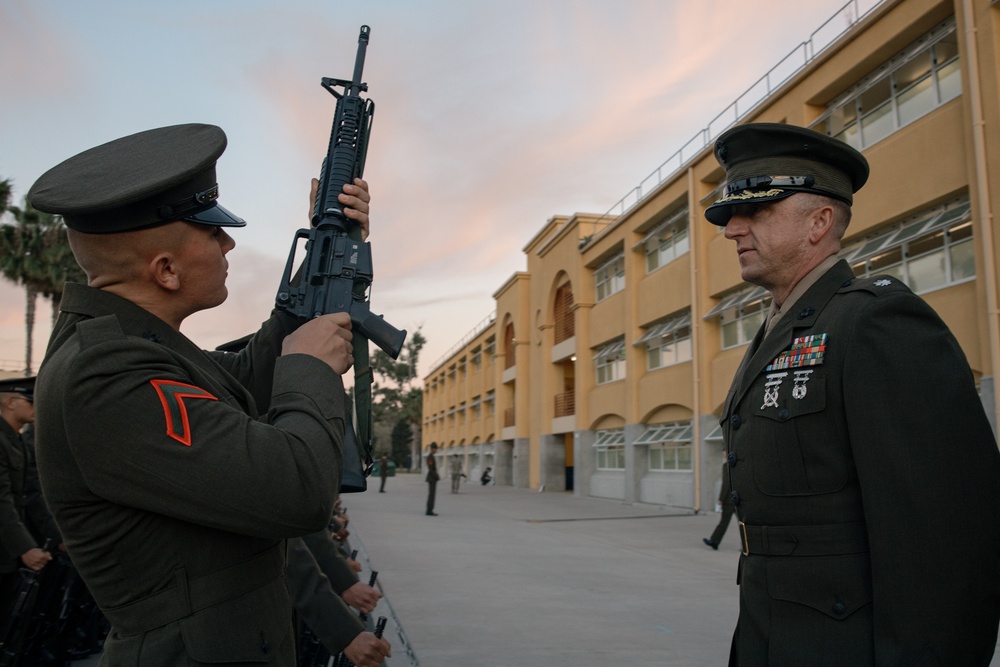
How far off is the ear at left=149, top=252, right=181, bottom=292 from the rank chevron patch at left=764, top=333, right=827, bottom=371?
1.61 m

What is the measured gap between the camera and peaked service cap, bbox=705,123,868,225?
2.32m

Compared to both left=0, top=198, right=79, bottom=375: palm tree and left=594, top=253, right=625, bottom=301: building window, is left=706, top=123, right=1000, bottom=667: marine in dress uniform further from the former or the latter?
left=0, top=198, right=79, bottom=375: palm tree

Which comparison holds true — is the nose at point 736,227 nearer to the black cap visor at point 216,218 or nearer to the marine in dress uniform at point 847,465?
the marine in dress uniform at point 847,465

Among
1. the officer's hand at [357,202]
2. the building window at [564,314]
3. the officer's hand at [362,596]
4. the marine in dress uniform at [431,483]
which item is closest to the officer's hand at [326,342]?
the officer's hand at [357,202]

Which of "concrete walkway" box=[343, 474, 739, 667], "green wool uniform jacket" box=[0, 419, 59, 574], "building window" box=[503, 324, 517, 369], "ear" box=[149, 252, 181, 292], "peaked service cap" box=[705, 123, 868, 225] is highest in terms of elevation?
"building window" box=[503, 324, 517, 369]

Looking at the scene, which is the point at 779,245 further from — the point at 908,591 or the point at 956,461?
the point at 908,591

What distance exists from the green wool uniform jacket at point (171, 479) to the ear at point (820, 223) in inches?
59.8

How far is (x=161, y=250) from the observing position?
170cm

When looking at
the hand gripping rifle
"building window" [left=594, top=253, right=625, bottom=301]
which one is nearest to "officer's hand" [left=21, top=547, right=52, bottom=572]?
the hand gripping rifle

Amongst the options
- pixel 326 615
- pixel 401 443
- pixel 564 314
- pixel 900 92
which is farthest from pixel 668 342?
pixel 401 443

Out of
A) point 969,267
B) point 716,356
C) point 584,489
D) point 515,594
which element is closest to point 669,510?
point 716,356

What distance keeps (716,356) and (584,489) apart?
10.5 m

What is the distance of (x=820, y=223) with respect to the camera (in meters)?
2.34

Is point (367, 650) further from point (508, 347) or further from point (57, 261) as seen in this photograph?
point (508, 347)
